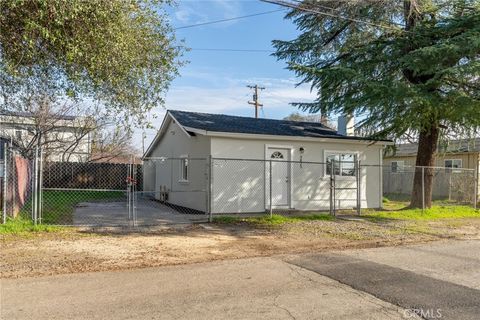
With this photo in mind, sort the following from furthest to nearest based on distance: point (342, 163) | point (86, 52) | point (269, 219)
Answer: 1. point (342, 163)
2. point (269, 219)
3. point (86, 52)

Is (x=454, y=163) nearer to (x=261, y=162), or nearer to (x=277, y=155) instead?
(x=277, y=155)

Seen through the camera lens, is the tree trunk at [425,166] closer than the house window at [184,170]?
Yes

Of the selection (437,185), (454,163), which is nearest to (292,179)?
(437,185)

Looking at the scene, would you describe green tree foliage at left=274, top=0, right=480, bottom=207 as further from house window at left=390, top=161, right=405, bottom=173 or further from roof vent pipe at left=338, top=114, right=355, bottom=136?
roof vent pipe at left=338, top=114, right=355, bottom=136

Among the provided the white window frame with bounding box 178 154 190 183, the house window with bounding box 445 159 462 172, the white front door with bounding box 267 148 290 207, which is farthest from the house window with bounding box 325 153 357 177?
the house window with bounding box 445 159 462 172

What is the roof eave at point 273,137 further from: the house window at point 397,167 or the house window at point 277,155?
the house window at point 397,167

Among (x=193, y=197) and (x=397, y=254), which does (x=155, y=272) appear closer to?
(x=397, y=254)

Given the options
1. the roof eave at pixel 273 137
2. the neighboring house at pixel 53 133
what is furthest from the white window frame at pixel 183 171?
the neighboring house at pixel 53 133

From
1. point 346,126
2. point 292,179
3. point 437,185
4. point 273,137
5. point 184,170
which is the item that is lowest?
point 437,185

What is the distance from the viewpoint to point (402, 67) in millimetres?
14391

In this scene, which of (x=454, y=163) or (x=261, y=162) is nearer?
(x=261, y=162)

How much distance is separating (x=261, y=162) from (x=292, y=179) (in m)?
1.34

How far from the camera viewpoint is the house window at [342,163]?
1597 centimetres

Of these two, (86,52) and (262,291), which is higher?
(86,52)
